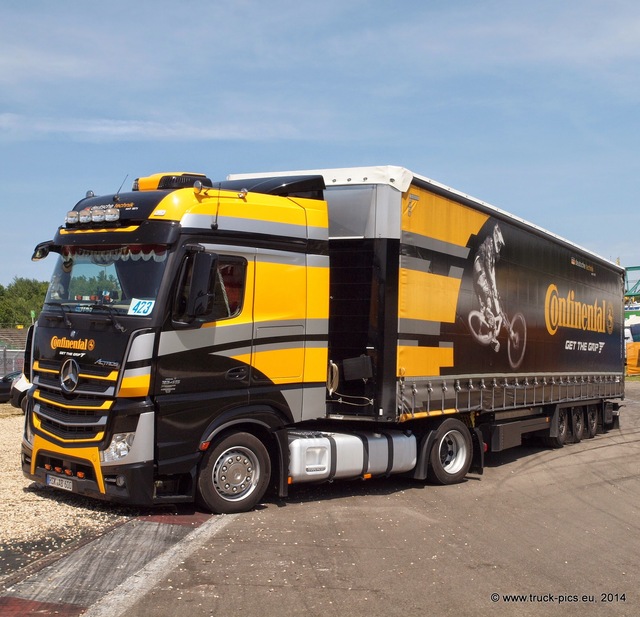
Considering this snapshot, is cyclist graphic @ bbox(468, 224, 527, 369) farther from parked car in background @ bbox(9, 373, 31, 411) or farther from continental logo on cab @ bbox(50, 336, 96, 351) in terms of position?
parked car in background @ bbox(9, 373, 31, 411)

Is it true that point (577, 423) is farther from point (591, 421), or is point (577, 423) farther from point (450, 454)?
point (450, 454)

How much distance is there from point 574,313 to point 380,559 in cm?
1017

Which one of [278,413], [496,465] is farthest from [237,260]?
[496,465]

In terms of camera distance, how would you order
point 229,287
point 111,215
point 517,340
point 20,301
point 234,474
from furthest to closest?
point 20,301 < point 517,340 < point 234,474 < point 229,287 < point 111,215

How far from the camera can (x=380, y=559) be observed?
6773 millimetres

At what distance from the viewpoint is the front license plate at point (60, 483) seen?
7.82 m

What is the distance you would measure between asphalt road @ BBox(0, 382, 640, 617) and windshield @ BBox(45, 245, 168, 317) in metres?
2.15

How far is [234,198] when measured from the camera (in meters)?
8.36

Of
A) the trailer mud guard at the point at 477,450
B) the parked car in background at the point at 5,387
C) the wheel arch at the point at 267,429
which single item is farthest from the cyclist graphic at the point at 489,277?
the parked car in background at the point at 5,387

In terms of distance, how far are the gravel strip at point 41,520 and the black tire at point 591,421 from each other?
1185cm

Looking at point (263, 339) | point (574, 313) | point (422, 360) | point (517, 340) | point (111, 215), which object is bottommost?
point (422, 360)

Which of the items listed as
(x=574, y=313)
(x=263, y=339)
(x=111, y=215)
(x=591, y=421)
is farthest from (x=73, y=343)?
(x=591, y=421)

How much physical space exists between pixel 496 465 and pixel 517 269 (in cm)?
323

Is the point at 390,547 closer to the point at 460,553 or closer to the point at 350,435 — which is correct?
the point at 460,553
